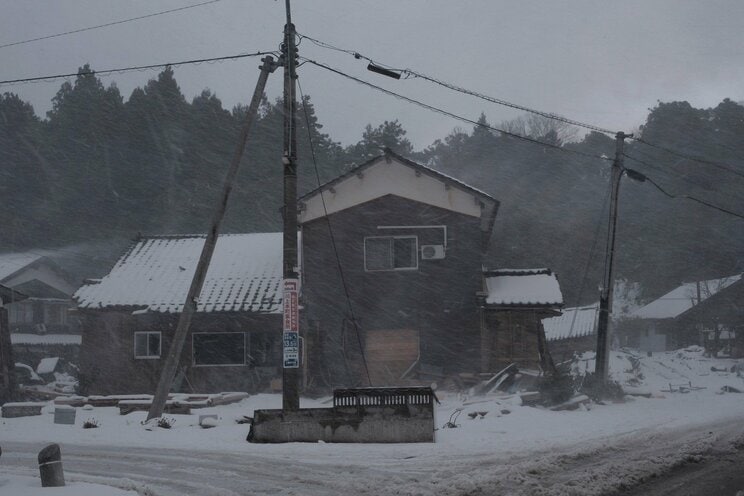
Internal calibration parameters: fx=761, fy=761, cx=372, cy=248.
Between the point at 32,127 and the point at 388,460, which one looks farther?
the point at 32,127

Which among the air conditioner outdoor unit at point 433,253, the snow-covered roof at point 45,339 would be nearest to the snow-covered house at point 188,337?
the air conditioner outdoor unit at point 433,253

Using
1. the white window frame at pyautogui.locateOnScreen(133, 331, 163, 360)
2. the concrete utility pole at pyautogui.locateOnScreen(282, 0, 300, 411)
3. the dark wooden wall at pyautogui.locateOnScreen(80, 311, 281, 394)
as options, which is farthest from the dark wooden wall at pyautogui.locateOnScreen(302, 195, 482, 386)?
the concrete utility pole at pyautogui.locateOnScreen(282, 0, 300, 411)

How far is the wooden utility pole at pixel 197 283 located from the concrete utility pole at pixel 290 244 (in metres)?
1.18

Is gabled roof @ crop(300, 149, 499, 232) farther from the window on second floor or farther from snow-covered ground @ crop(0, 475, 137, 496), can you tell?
snow-covered ground @ crop(0, 475, 137, 496)

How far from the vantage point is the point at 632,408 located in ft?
66.7

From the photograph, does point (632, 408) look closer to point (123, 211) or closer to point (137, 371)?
point (137, 371)

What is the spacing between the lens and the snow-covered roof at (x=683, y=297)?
1983 inches

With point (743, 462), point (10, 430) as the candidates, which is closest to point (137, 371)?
point (10, 430)

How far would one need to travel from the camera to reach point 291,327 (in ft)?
45.2

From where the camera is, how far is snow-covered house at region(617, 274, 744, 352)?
1957 inches

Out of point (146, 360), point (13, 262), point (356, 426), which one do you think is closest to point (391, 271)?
point (146, 360)

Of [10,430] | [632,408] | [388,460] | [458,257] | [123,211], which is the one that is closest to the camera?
[388,460]

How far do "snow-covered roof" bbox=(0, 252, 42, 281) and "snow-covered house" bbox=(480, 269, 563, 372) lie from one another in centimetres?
3093

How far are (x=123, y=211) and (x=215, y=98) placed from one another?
10.1m
